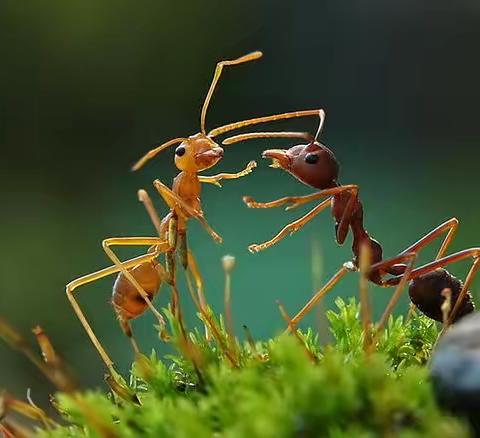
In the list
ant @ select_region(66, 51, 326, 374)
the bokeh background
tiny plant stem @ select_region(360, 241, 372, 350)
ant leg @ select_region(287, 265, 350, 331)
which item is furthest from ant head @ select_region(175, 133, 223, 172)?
the bokeh background

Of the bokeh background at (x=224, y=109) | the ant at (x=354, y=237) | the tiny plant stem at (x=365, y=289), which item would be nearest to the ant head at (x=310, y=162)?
the ant at (x=354, y=237)

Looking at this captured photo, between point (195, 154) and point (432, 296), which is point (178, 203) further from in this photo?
point (432, 296)

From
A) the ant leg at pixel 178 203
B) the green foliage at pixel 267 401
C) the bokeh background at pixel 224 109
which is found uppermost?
the ant leg at pixel 178 203

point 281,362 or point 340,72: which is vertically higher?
point 281,362

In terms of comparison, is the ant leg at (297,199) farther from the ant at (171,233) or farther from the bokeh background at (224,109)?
the bokeh background at (224,109)

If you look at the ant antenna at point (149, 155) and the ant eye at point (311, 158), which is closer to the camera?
the ant antenna at point (149, 155)

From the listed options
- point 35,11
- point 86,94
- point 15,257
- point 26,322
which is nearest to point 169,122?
point 86,94

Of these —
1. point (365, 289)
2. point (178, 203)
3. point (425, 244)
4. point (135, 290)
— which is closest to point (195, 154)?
point (178, 203)

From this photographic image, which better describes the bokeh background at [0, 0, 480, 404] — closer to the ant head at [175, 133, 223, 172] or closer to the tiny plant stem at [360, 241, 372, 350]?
the ant head at [175, 133, 223, 172]

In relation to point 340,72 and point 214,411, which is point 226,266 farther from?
point 340,72
